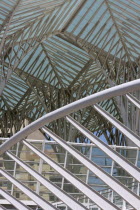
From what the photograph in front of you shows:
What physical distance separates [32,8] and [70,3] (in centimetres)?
282

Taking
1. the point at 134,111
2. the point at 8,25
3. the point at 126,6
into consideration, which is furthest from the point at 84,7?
the point at 134,111

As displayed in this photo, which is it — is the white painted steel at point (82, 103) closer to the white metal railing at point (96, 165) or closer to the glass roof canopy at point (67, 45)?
the white metal railing at point (96, 165)

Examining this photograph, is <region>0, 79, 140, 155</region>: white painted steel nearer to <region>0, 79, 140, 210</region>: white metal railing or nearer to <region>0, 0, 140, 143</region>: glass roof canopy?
<region>0, 79, 140, 210</region>: white metal railing

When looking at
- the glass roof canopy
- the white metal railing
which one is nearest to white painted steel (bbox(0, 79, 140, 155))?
the white metal railing

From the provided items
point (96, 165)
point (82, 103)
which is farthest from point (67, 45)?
point (96, 165)

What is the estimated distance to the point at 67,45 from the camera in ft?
122

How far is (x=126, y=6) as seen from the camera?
1171 inches

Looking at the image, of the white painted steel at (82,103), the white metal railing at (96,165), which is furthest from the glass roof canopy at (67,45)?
the white metal railing at (96,165)

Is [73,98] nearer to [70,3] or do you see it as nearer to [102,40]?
[102,40]

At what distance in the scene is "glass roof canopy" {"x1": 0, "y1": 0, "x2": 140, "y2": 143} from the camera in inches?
1190

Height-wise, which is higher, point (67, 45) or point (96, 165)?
point (67, 45)

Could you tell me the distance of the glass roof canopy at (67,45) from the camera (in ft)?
99.1

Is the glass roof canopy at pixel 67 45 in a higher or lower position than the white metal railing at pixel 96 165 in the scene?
higher

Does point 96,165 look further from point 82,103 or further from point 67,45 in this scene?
point 67,45
